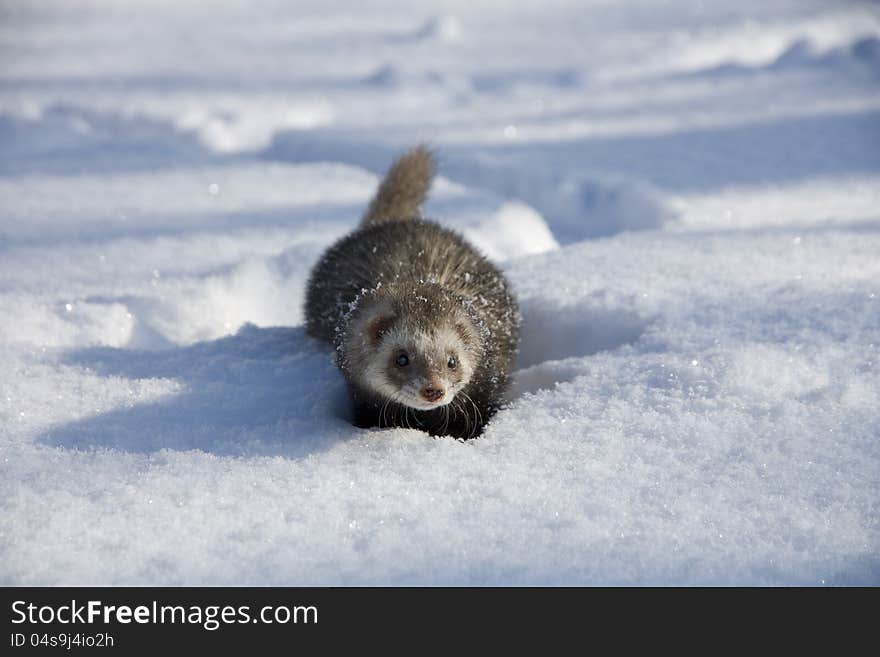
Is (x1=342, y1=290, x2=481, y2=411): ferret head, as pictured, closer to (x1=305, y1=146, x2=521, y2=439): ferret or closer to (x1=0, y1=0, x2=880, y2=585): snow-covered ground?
(x1=305, y1=146, x2=521, y2=439): ferret

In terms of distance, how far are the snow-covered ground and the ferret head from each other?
0.13m

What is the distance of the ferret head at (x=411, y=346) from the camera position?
7.39ft

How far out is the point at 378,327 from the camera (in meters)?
2.37

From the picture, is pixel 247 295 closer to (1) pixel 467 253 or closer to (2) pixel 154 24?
(1) pixel 467 253

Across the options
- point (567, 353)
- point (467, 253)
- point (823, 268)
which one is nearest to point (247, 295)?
point (467, 253)

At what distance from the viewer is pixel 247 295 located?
3428 millimetres

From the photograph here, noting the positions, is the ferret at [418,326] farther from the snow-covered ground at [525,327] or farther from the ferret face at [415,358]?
the snow-covered ground at [525,327]

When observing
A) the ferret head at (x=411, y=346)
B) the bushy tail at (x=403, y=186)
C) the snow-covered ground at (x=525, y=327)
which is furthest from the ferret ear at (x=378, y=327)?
the bushy tail at (x=403, y=186)

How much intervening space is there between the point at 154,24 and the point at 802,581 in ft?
28.8

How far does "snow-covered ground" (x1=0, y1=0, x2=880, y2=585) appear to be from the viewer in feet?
5.62

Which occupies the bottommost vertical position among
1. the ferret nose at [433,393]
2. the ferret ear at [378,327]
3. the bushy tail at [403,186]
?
the ferret nose at [433,393]

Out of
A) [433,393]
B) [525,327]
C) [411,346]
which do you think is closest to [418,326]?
[411,346]

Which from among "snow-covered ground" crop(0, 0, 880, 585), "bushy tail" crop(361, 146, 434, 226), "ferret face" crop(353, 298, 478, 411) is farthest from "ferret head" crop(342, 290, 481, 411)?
"bushy tail" crop(361, 146, 434, 226)

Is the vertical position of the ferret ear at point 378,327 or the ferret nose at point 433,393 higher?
the ferret ear at point 378,327
